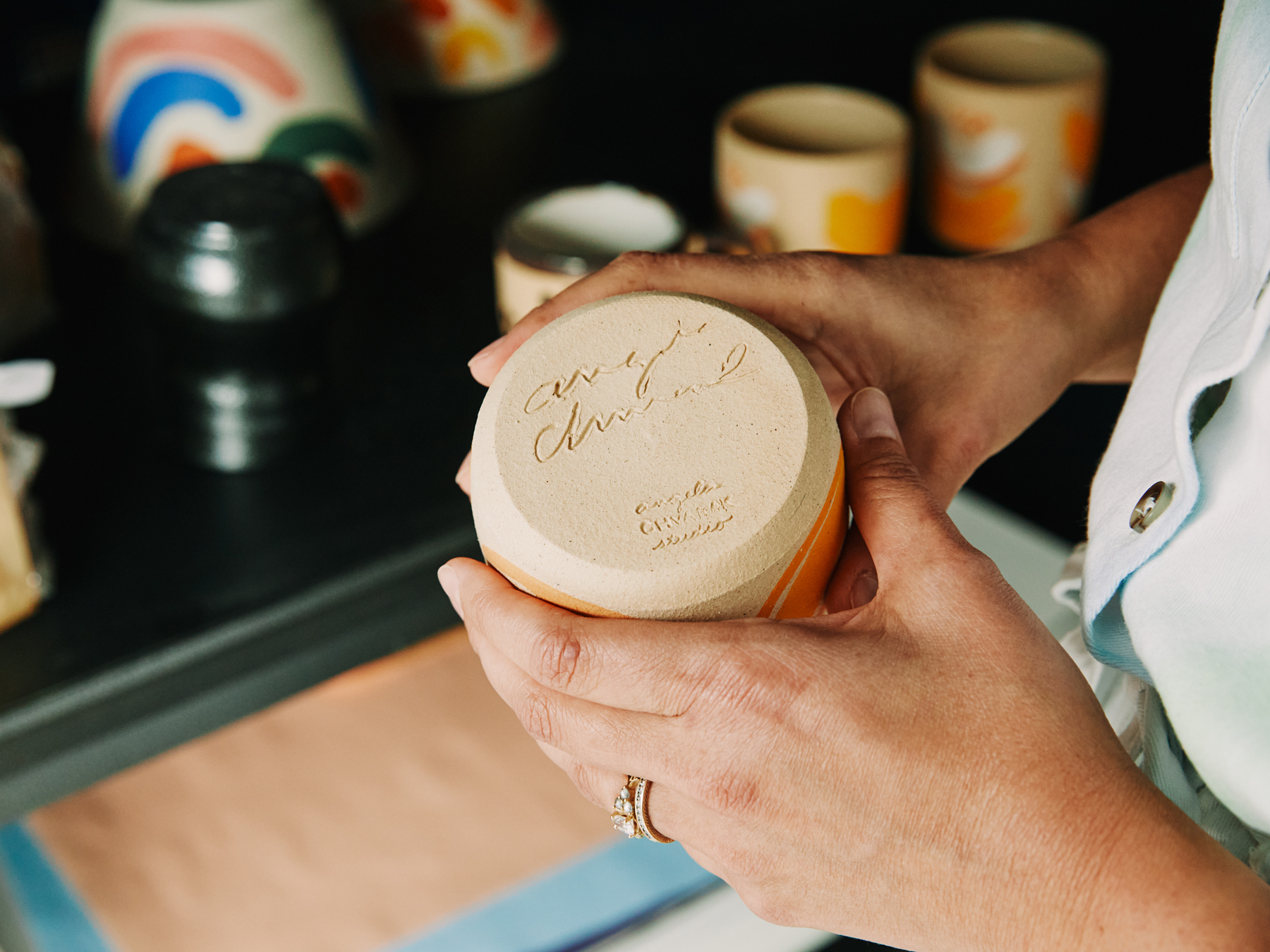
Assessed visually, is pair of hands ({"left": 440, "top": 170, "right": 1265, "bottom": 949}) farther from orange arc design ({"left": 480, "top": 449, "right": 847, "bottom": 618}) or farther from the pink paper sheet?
the pink paper sheet

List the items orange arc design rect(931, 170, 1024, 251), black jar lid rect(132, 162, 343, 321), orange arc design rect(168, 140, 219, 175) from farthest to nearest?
orange arc design rect(931, 170, 1024, 251) → orange arc design rect(168, 140, 219, 175) → black jar lid rect(132, 162, 343, 321)

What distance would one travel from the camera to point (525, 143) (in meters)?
1.01

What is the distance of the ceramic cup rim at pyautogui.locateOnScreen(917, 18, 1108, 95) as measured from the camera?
0.85 m

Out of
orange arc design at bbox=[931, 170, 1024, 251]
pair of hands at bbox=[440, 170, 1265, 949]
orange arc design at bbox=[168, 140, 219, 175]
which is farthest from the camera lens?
orange arc design at bbox=[931, 170, 1024, 251]

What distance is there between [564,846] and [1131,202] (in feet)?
2.13

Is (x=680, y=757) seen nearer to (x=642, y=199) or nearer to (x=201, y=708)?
(x=201, y=708)

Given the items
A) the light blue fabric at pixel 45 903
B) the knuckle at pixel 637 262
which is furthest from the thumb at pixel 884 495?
the light blue fabric at pixel 45 903

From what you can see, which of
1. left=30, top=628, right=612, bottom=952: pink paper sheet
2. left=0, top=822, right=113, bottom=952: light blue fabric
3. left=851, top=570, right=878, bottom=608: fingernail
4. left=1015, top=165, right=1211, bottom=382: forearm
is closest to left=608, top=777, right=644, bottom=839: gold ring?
left=851, top=570, right=878, bottom=608: fingernail

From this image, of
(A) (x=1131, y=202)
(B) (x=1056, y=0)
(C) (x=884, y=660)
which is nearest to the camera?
(C) (x=884, y=660)

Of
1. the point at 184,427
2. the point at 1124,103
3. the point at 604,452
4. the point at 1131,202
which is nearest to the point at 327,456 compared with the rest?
the point at 184,427

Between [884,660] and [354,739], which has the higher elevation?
[884,660]

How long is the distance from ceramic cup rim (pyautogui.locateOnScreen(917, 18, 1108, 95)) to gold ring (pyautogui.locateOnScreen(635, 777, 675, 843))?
2.10 feet

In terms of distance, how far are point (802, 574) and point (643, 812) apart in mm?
107
